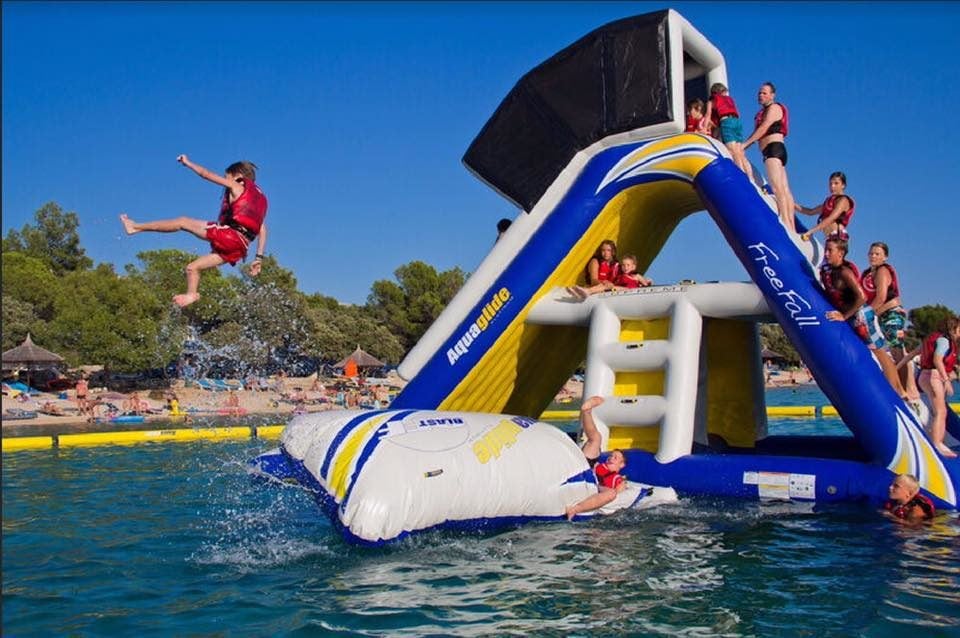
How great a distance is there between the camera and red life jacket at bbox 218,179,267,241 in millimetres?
6758

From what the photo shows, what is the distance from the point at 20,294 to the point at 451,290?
2184 cm

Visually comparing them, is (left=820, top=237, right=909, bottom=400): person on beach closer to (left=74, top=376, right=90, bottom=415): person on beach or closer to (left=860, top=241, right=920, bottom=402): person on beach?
(left=860, top=241, right=920, bottom=402): person on beach

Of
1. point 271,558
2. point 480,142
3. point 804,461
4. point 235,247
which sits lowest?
point 271,558

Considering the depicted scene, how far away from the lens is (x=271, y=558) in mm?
6121

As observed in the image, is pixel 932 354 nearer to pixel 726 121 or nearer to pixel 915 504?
pixel 915 504

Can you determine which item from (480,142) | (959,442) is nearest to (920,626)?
(959,442)

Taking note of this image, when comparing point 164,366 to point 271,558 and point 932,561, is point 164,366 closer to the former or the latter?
point 271,558

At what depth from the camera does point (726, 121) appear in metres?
8.98

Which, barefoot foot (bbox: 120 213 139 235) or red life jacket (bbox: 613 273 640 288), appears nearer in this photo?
barefoot foot (bbox: 120 213 139 235)

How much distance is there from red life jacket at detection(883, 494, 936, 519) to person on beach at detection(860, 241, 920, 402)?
4.23ft

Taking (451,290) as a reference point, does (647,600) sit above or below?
below

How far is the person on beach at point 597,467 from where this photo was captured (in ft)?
23.4

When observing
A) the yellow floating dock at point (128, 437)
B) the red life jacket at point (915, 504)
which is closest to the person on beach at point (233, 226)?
the red life jacket at point (915, 504)

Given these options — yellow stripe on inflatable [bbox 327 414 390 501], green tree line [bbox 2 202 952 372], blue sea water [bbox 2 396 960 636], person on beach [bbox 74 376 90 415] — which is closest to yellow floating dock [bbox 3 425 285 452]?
green tree line [bbox 2 202 952 372]
